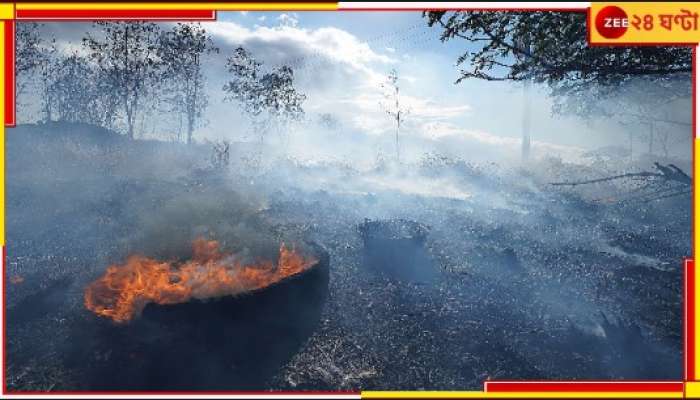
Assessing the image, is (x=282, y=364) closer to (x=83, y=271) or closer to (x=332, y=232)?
(x=83, y=271)

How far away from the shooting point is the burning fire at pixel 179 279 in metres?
6.92

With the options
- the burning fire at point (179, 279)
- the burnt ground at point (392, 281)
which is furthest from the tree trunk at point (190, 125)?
the burning fire at point (179, 279)

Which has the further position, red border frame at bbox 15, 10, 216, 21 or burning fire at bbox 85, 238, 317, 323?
burning fire at bbox 85, 238, 317, 323

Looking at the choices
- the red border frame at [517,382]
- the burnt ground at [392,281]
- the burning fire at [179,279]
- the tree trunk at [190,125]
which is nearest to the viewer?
the red border frame at [517,382]

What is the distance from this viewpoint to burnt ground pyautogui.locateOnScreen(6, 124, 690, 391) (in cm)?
761

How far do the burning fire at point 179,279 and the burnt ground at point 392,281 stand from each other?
61cm

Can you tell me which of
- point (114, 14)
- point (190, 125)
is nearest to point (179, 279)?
point (114, 14)

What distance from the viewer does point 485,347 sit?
28.3 ft

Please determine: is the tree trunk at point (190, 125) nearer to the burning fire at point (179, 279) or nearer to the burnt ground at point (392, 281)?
the burnt ground at point (392, 281)

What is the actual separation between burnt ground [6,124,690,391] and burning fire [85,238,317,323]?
61 centimetres

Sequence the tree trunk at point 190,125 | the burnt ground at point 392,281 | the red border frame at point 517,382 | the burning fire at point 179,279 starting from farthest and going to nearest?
the tree trunk at point 190,125, the burnt ground at point 392,281, the burning fire at point 179,279, the red border frame at point 517,382

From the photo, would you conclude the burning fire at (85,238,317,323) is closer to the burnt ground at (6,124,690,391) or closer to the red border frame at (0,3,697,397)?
the burnt ground at (6,124,690,391)

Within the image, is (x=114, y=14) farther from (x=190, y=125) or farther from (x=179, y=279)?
(x=190, y=125)

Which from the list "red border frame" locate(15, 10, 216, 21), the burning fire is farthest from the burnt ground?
"red border frame" locate(15, 10, 216, 21)
